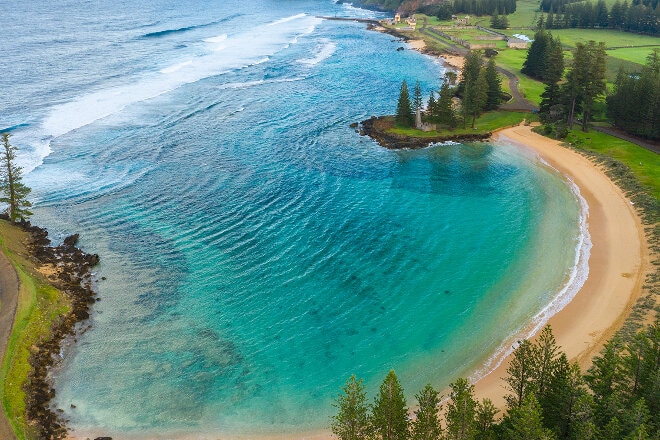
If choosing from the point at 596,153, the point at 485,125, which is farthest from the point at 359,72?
the point at 596,153

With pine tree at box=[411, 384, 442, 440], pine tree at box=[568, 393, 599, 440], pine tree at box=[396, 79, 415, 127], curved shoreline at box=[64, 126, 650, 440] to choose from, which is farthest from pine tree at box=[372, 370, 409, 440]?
pine tree at box=[396, 79, 415, 127]

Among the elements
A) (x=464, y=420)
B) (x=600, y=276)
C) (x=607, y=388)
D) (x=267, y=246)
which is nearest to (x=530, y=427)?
(x=464, y=420)

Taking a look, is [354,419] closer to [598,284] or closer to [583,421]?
[583,421]

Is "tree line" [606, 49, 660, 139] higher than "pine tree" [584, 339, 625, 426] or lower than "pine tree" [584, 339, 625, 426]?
higher

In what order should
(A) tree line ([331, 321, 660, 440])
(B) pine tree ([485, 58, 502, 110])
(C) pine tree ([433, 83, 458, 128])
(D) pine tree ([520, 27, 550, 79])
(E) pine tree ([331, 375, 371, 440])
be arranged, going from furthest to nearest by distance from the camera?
(D) pine tree ([520, 27, 550, 79]) → (B) pine tree ([485, 58, 502, 110]) → (C) pine tree ([433, 83, 458, 128]) → (E) pine tree ([331, 375, 371, 440]) → (A) tree line ([331, 321, 660, 440])

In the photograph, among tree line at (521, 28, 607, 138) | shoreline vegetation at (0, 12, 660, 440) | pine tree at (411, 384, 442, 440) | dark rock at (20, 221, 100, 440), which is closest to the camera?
pine tree at (411, 384, 442, 440)

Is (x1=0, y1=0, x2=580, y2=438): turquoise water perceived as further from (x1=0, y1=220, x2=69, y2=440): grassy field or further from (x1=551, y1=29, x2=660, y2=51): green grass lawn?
(x1=551, y1=29, x2=660, y2=51): green grass lawn

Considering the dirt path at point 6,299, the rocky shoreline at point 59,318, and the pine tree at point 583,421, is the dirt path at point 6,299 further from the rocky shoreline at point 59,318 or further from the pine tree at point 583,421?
the pine tree at point 583,421
